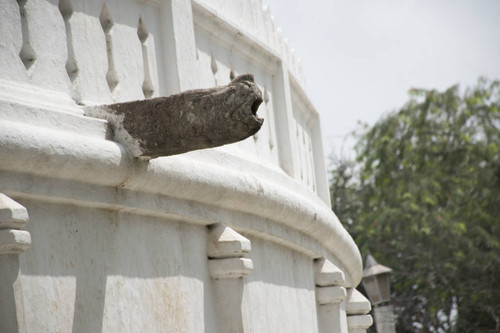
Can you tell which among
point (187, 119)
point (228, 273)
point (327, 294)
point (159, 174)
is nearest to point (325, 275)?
point (327, 294)

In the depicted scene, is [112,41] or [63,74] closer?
[63,74]

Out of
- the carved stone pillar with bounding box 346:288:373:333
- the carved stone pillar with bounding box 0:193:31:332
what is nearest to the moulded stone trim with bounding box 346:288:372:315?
the carved stone pillar with bounding box 346:288:373:333

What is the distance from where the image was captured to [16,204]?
3.32 metres

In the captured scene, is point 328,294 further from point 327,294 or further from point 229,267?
point 229,267

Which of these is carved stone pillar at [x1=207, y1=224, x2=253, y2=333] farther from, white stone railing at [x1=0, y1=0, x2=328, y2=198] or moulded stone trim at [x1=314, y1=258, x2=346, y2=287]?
moulded stone trim at [x1=314, y1=258, x2=346, y2=287]

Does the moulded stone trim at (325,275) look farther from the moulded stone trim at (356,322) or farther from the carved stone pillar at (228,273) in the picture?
the carved stone pillar at (228,273)

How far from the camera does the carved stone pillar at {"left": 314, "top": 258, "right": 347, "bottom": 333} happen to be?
665 cm

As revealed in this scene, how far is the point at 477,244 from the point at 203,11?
667 inches

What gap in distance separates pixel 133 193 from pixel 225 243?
0.83 m

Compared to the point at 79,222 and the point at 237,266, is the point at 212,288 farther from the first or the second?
the point at 79,222

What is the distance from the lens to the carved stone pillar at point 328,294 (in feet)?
21.8

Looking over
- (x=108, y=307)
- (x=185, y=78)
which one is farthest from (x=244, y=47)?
(x=108, y=307)

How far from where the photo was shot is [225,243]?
15.3ft

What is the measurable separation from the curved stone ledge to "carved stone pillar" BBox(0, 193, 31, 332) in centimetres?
19
